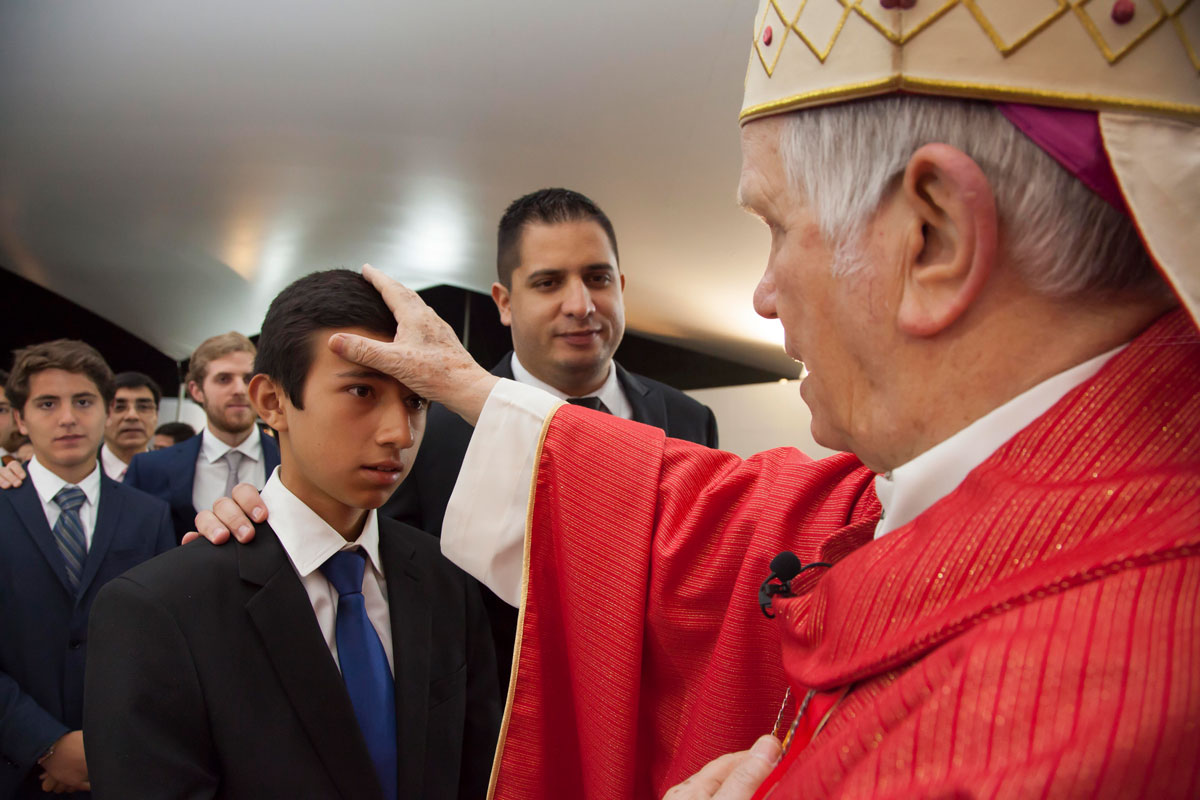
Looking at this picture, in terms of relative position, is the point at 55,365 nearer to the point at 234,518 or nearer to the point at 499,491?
the point at 234,518

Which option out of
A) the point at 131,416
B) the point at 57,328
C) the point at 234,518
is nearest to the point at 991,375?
the point at 234,518

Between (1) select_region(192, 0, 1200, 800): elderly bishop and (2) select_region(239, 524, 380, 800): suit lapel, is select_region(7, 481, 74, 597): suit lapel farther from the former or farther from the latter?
(1) select_region(192, 0, 1200, 800): elderly bishop

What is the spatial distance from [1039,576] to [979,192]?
0.93 feet

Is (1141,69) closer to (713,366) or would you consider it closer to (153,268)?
(713,366)

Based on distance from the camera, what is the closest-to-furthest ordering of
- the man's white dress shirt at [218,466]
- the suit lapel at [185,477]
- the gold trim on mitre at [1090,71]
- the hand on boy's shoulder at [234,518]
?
the gold trim on mitre at [1090,71] → the hand on boy's shoulder at [234,518] → the suit lapel at [185,477] → the man's white dress shirt at [218,466]

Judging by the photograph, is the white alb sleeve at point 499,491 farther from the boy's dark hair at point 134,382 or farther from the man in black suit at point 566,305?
the boy's dark hair at point 134,382

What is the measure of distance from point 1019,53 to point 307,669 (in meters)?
1.12

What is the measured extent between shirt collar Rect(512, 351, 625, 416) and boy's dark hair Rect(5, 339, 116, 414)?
163cm

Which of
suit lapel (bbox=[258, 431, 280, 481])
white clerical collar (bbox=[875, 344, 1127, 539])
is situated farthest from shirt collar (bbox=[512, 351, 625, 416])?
suit lapel (bbox=[258, 431, 280, 481])

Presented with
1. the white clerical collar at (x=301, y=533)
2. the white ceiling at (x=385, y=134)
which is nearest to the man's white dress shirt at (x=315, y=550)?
the white clerical collar at (x=301, y=533)

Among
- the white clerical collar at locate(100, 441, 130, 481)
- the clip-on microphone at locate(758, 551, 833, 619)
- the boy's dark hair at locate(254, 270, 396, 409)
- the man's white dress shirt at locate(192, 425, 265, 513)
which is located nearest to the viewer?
the clip-on microphone at locate(758, 551, 833, 619)

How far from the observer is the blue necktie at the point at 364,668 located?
3.91 feet

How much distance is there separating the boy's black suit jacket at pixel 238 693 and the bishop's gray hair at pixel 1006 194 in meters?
0.92

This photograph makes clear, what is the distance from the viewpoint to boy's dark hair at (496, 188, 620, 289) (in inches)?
80.9
